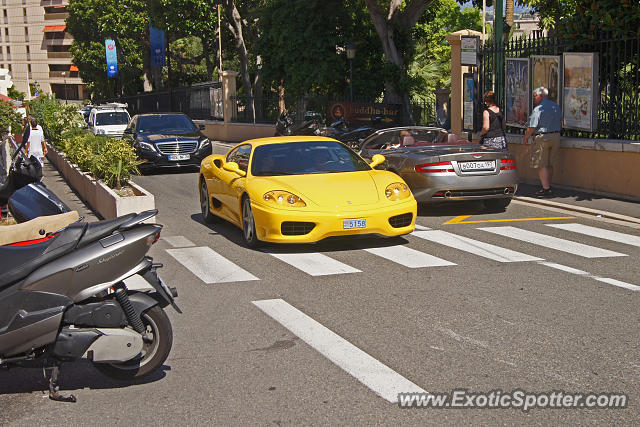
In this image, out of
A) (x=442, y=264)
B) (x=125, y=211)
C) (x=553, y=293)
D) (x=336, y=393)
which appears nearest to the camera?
(x=336, y=393)

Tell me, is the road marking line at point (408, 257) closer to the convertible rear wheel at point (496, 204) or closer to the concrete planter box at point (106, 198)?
the convertible rear wheel at point (496, 204)

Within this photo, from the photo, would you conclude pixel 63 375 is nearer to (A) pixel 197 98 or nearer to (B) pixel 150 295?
(B) pixel 150 295

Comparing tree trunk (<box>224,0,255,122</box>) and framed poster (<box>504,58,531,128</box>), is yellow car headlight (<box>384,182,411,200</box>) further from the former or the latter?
tree trunk (<box>224,0,255,122</box>)

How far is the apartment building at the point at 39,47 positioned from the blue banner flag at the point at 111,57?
55.4 metres

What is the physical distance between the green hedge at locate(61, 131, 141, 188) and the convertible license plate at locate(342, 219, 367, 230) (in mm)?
5792

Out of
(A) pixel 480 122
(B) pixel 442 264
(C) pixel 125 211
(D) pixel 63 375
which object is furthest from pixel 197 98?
(D) pixel 63 375

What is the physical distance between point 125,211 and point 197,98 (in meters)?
33.0

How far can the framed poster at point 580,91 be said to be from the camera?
595 inches

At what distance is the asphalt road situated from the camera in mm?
5004

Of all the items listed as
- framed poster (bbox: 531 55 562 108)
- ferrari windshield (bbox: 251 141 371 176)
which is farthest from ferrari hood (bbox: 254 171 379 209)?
framed poster (bbox: 531 55 562 108)

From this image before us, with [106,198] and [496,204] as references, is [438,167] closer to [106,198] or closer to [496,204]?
[496,204]

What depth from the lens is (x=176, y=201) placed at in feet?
53.1

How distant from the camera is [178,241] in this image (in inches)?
448

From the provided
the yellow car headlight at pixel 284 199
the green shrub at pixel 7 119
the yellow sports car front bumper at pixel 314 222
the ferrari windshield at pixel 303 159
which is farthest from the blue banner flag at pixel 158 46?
the yellow sports car front bumper at pixel 314 222
